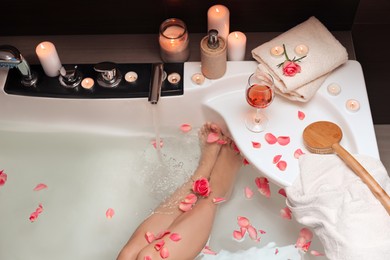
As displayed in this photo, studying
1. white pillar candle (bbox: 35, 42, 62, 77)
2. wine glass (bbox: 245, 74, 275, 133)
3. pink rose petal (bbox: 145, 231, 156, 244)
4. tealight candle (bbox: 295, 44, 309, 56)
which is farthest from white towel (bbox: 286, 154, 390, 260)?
white pillar candle (bbox: 35, 42, 62, 77)

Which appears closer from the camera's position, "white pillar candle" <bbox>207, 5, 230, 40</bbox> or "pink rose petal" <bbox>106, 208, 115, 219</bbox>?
"white pillar candle" <bbox>207, 5, 230, 40</bbox>

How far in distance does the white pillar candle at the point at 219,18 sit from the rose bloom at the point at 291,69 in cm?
27

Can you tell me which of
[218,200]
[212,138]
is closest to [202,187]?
[218,200]

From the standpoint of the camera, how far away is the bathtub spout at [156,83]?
6.26ft

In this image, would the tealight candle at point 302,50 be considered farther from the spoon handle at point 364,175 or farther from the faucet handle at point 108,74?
the faucet handle at point 108,74

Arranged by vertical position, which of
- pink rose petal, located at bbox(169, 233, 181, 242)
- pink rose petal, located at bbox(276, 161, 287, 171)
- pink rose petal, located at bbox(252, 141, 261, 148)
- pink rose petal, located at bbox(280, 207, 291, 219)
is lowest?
pink rose petal, located at bbox(169, 233, 181, 242)

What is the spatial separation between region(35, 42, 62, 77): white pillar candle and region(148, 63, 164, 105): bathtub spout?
364 millimetres

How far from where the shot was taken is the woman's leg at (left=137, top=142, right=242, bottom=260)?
5.97 ft

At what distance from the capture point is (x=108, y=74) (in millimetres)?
1995

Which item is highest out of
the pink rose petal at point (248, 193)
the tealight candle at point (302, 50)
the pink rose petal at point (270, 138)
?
the tealight candle at point (302, 50)

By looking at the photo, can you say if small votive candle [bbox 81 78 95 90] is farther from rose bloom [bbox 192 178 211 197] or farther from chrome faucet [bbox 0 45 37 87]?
rose bloom [bbox 192 178 211 197]

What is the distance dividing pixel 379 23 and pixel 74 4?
1.19 m

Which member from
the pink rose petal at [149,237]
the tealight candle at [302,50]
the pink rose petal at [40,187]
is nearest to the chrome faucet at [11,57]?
the pink rose petal at [40,187]

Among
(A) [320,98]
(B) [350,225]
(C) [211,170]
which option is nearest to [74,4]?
(C) [211,170]
